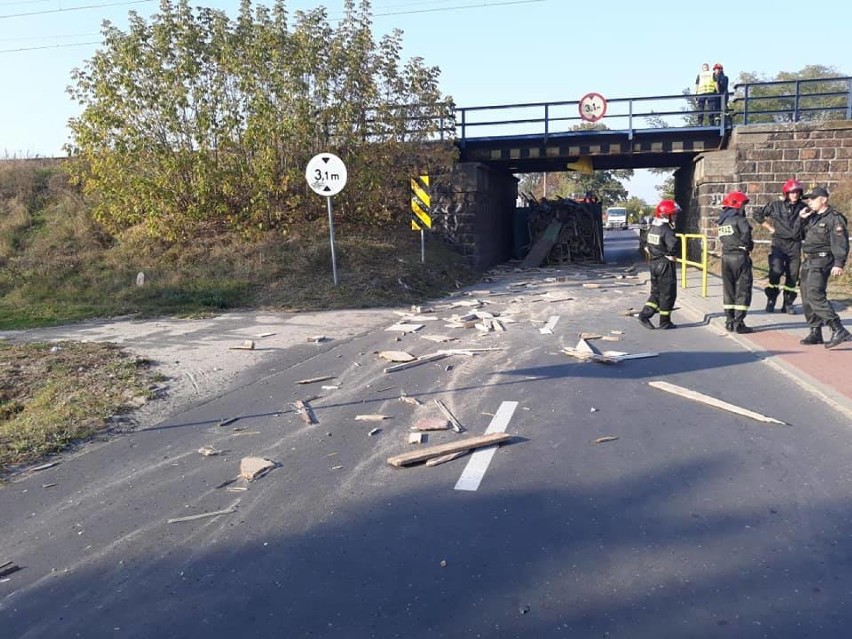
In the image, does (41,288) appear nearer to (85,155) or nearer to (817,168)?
(85,155)

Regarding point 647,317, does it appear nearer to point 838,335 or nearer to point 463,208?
point 838,335

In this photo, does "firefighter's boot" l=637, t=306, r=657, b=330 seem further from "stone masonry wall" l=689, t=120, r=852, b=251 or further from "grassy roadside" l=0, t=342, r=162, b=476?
Answer: "stone masonry wall" l=689, t=120, r=852, b=251

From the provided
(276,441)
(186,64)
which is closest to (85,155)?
(186,64)

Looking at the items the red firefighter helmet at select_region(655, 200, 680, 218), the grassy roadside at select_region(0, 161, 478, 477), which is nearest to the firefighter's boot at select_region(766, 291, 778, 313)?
the red firefighter helmet at select_region(655, 200, 680, 218)

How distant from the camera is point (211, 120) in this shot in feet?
59.8

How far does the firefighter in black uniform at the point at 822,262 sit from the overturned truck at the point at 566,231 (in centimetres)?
1857

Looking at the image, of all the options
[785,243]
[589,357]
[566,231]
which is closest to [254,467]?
[589,357]

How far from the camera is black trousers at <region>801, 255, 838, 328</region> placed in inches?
364

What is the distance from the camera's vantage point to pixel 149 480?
18.0 ft

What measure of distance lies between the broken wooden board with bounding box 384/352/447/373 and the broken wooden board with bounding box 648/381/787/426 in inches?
115

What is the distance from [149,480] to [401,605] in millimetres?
2739

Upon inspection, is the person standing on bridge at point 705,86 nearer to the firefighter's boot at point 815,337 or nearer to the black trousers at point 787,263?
the black trousers at point 787,263

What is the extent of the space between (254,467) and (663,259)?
773 cm

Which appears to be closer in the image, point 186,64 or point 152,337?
point 152,337
